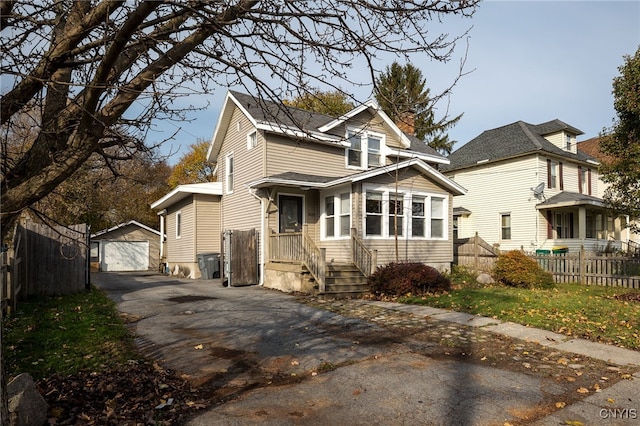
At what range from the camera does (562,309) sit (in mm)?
9477

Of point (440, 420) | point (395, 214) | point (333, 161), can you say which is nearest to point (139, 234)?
point (333, 161)

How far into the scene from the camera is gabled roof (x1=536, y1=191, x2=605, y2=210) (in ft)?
72.4

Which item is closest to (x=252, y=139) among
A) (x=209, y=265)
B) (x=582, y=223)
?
(x=209, y=265)

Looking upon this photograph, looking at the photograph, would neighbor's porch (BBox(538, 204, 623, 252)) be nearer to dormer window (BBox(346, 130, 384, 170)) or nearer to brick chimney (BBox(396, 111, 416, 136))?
dormer window (BBox(346, 130, 384, 170))

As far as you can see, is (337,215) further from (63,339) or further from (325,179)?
(63,339)

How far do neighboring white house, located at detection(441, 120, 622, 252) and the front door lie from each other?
11.9 meters

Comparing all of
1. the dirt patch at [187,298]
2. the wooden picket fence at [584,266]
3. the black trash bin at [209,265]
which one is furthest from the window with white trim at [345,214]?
the black trash bin at [209,265]

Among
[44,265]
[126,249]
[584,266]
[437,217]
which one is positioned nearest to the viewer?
[44,265]

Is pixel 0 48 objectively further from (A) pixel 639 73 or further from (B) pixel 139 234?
(B) pixel 139 234

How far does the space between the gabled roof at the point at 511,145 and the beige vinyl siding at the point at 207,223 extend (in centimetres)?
1631

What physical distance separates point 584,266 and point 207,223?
15.4 metres

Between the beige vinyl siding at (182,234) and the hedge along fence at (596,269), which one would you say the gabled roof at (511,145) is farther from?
the beige vinyl siding at (182,234)

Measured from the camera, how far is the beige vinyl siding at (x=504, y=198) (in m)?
23.8

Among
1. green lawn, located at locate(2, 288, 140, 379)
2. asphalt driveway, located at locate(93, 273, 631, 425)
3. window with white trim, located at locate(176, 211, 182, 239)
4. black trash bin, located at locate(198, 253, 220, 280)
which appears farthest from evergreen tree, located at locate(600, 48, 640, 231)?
window with white trim, located at locate(176, 211, 182, 239)
